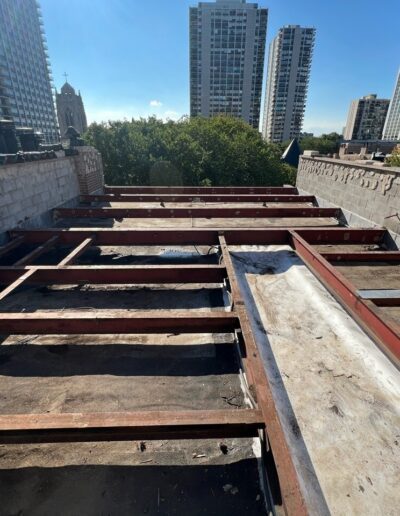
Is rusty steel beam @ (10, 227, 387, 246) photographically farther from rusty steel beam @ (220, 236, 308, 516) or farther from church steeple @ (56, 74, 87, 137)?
church steeple @ (56, 74, 87, 137)

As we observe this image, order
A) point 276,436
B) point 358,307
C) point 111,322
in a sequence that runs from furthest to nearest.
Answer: point 358,307, point 111,322, point 276,436

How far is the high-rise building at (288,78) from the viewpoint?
71.3 m

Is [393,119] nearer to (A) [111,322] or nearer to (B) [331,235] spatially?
(B) [331,235]

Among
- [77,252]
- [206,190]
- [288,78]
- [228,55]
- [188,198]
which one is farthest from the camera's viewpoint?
[288,78]

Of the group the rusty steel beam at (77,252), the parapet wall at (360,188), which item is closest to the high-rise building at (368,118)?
the parapet wall at (360,188)

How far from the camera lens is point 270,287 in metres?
4.12

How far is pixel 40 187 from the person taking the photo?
6230mm

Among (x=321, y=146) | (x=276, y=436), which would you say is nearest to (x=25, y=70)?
(x=321, y=146)

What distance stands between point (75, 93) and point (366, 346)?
8816 centimetres

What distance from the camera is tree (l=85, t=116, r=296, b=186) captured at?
18859mm

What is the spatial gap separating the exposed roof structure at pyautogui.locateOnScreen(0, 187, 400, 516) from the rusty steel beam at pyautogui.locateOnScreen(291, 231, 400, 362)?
2 cm

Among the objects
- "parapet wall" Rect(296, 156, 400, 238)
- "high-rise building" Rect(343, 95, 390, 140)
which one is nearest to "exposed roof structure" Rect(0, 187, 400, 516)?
"parapet wall" Rect(296, 156, 400, 238)

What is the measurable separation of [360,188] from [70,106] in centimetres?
8409

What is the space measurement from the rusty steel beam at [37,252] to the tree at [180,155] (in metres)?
15.1
